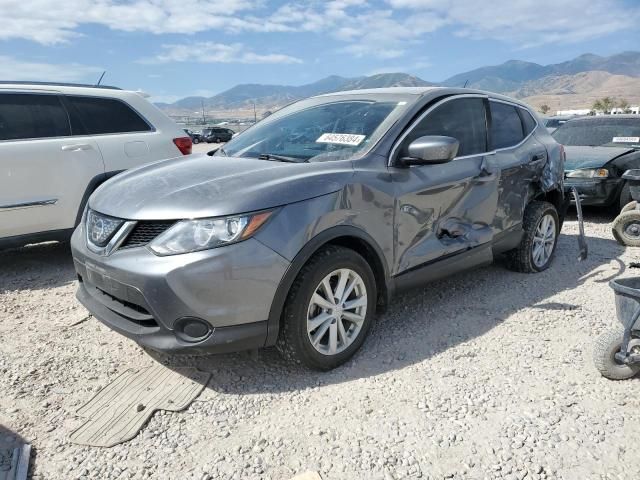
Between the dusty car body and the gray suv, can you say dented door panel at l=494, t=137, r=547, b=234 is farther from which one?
the dusty car body

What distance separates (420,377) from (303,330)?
779 millimetres

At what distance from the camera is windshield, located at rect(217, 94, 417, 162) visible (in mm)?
3258

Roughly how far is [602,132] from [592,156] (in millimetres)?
1175

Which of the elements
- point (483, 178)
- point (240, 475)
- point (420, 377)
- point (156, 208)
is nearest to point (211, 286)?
point (156, 208)

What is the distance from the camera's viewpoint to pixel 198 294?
2471 mm

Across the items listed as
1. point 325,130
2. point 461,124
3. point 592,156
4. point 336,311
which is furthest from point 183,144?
point 592,156

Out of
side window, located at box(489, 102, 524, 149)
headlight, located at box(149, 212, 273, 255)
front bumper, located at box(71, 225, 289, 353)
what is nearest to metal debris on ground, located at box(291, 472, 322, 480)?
front bumper, located at box(71, 225, 289, 353)

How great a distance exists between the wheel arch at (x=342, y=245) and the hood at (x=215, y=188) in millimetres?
248

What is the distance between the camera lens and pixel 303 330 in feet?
9.04

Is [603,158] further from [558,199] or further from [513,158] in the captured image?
[513,158]

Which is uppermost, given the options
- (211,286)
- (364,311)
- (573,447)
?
(211,286)

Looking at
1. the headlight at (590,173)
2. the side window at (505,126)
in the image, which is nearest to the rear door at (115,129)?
the side window at (505,126)

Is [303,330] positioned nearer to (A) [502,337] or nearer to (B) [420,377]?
(B) [420,377]

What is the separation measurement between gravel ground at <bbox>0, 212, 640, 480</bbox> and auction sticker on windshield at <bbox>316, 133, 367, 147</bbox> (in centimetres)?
132
